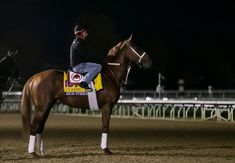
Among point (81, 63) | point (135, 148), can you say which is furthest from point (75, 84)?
point (135, 148)

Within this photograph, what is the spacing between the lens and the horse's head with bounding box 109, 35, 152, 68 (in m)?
11.9

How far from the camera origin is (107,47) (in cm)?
5634

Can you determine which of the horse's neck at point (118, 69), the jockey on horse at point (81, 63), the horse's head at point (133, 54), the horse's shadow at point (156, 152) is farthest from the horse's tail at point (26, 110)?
the horse's head at point (133, 54)

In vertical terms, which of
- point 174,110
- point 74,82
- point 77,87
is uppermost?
point 74,82

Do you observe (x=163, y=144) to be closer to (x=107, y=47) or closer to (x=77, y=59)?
(x=77, y=59)

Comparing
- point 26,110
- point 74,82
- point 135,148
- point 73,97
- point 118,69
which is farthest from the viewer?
point 135,148

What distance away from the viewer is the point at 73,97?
38.0ft

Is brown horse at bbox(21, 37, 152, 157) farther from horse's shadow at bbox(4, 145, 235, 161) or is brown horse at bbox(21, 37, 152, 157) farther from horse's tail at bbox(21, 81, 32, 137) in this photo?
horse's shadow at bbox(4, 145, 235, 161)

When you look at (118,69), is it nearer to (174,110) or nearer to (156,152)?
(156,152)

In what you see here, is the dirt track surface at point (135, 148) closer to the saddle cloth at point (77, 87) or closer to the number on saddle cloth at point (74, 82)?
the saddle cloth at point (77, 87)

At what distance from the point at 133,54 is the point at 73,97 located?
166cm

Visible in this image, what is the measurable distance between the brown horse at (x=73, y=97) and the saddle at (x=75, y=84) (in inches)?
3.8

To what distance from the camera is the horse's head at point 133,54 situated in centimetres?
1190

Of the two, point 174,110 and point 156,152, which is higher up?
point 174,110
